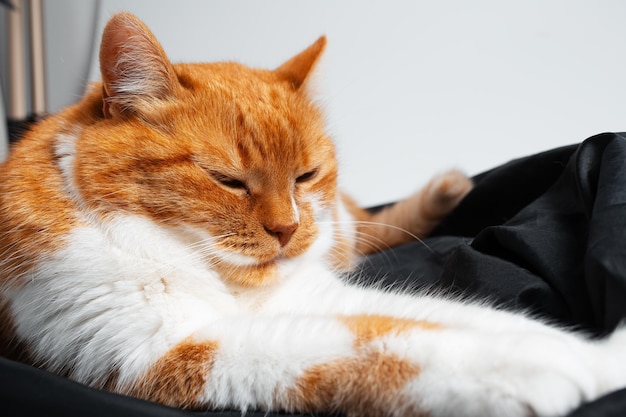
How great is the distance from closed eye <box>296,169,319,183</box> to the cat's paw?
1.89 feet

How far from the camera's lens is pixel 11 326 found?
0.98m

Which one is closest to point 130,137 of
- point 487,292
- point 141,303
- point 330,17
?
point 141,303

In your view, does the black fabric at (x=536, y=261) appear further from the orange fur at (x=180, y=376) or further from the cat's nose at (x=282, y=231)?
the cat's nose at (x=282, y=231)

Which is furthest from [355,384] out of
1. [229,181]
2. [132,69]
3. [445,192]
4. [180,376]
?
[445,192]

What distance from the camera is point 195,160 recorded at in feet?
3.08

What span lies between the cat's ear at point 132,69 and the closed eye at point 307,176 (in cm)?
28

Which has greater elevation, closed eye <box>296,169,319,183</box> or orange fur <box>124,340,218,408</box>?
closed eye <box>296,169,319,183</box>

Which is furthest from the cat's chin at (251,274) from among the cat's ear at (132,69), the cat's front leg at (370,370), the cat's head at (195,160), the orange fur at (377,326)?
the cat's ear at (132,69)

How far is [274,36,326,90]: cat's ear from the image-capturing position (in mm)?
1204

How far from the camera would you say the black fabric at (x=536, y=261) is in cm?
75

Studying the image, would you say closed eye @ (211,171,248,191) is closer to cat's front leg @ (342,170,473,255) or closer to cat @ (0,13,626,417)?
cat @ (0,13,626,417)

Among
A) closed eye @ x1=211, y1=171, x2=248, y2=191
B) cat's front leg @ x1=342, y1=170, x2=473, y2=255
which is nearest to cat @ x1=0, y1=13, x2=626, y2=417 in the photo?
closed eye @ x1=211, y1=171, x2=248, y2=191

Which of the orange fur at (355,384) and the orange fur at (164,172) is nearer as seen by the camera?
the orange fur at (355,384)

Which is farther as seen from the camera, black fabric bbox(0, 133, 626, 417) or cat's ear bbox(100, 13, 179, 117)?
cat's ear bbox(100, 13, 179, 117)
